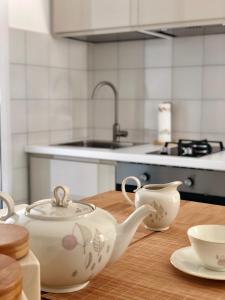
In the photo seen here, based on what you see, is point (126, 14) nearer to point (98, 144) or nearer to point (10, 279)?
point (98, 144)

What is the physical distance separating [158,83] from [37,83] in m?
0.80

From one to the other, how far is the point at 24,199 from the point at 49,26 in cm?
114

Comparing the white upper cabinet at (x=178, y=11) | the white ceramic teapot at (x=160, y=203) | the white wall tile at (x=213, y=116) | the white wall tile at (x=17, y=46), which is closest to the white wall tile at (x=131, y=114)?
the white wall tile at (x=213, y=116)

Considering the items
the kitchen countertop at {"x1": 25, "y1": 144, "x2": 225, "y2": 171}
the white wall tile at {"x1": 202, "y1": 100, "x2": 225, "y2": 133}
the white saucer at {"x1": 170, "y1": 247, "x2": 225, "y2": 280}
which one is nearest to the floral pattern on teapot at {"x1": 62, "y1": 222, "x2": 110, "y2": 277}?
the white saucer at {"x1": 170, "y1": 247, "x2": 225, "y2": 280}

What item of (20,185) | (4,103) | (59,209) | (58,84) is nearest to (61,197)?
(59,209)

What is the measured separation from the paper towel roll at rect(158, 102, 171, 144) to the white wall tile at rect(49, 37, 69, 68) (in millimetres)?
726

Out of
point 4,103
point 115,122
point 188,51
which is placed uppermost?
point 188,51

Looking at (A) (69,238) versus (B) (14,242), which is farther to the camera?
(A) (69,238)

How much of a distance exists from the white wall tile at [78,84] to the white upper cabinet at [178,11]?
2.48 feet

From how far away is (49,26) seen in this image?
3.08 m

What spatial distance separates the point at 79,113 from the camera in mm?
→ 3387

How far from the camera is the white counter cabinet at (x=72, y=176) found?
2.65 metres

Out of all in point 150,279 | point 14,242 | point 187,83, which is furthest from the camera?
point 187,83

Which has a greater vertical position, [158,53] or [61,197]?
[158,53]
